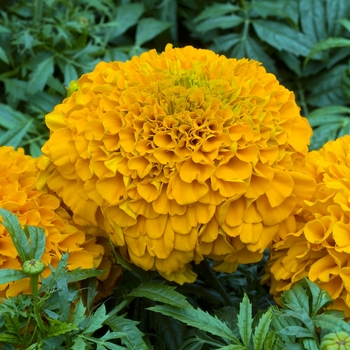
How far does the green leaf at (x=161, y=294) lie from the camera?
711 mm

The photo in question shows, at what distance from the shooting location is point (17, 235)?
0.69m

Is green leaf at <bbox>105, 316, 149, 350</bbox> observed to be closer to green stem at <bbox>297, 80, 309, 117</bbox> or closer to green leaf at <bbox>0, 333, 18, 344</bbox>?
green leaf at <bbox>0, 333, 18, 344</bbox>

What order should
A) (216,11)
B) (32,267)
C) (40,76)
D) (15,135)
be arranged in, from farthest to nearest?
(216,11), (40,76), (15,135), (32,267)

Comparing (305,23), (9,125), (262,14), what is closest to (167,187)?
(9,125)

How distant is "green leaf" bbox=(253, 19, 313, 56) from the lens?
166 centimetres

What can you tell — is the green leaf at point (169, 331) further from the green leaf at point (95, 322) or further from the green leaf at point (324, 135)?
the green leaf at point (324, 135)

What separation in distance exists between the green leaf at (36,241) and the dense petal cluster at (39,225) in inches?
2.3

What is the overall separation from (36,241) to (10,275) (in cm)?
6

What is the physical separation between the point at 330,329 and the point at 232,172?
0.22 m

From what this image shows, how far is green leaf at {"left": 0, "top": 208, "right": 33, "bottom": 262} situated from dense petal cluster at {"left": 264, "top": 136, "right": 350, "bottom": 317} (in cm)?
33

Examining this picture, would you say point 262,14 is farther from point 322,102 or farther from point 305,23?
point 322,102

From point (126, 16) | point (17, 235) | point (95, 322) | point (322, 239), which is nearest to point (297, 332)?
point (322, 239)

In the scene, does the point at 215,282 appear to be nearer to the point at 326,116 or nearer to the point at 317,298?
the point at 317,298

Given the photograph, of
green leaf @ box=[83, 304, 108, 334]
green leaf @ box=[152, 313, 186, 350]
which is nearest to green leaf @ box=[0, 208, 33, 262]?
green leaf @ box=[83, 304, 108, 334]
